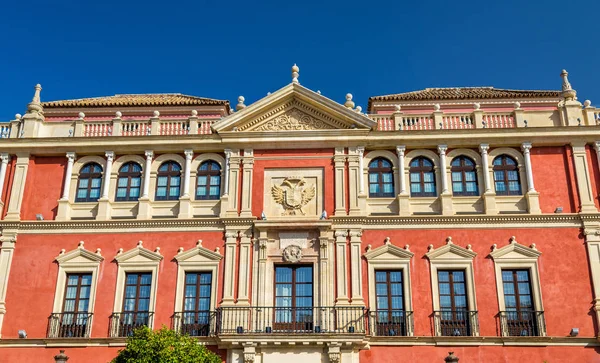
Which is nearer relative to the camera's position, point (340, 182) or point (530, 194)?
point (530, 194)

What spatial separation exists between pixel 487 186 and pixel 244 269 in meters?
8.09

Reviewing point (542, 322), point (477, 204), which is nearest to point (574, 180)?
point (477, 204)

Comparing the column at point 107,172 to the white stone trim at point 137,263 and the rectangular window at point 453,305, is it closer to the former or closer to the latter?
the white stone trim at point 137,263

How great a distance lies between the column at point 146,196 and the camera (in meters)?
22.9

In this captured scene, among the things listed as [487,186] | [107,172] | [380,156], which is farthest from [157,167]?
[487,186]

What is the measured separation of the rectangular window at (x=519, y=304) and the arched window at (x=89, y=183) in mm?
13369

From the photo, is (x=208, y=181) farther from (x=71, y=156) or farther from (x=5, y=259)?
(x=5, y=259)

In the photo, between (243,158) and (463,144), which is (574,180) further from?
(243,158)

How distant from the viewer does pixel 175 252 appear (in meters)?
22.4

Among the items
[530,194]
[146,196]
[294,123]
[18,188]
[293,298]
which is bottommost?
[293,298]

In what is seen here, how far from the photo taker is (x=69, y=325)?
71.0 ft

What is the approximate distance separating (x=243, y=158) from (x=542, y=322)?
10.5 m

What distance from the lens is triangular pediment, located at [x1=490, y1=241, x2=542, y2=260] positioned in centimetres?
2161

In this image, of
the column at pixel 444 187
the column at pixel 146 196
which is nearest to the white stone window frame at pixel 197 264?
the column at pixel 146 196
